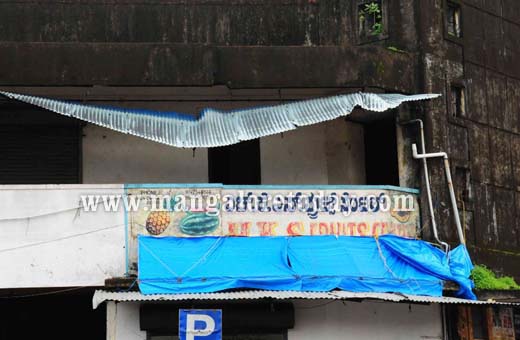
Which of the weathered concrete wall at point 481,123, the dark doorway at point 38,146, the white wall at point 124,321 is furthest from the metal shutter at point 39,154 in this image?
the weathered concrete wall at point 481,123

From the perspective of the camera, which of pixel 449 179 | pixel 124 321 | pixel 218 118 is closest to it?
pixel 124 321

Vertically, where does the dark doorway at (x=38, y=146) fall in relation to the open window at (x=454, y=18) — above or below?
below

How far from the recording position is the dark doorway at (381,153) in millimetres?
15352

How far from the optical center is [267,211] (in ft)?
43.7

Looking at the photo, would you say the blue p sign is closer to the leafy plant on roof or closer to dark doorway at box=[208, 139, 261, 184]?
dark doorway at box=[208, 139, 261, 184]

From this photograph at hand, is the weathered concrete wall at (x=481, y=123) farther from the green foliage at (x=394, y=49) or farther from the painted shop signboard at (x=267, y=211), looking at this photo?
the painted shop signboard at (x=267, y=211)

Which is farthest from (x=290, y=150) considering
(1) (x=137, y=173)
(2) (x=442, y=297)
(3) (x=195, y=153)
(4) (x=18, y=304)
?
(4) (x=18, y=304)

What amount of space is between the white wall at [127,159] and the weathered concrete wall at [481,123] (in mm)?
4251

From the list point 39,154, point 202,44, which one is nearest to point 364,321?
point 202,44

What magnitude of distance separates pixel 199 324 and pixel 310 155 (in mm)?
4509

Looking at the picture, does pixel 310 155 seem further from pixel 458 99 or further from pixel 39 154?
pixel 39 154

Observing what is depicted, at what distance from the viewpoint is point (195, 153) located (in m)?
15.1

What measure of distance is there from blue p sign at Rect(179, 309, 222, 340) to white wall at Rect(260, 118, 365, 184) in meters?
3.86

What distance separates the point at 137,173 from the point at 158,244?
244cm
